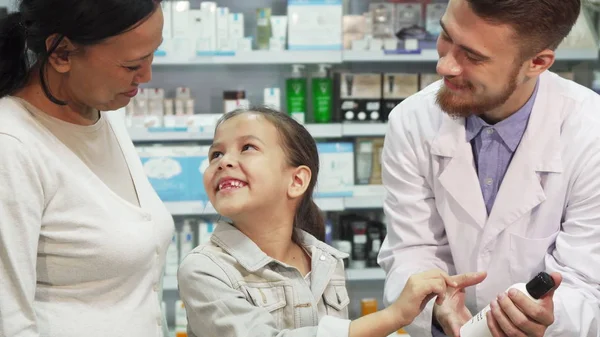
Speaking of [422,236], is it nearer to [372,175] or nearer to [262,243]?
[262,243]

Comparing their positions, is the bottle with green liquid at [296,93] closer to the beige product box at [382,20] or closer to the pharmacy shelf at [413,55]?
the pharmacy shelf at [413,55]

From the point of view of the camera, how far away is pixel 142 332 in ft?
4.76

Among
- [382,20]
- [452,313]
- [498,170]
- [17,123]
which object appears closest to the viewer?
[17,123]

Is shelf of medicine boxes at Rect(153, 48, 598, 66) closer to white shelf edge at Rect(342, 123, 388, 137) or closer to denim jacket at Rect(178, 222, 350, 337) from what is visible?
white shelf edge at Rect(342, 123, 388, 137)

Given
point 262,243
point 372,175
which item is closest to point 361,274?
point 372,175

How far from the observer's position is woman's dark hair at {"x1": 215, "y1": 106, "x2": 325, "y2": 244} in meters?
1.64

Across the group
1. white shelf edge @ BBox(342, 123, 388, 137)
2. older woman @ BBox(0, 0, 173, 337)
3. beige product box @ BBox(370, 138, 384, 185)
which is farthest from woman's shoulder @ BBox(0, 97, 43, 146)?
beige product box @ BBox(370, 138, 384, 185)

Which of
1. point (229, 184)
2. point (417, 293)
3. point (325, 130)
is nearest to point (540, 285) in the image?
point (417, 293)

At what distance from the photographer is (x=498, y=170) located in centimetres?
178

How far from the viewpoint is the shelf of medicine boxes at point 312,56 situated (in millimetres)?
3428

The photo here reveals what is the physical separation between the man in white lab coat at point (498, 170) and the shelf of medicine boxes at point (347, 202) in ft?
5.48

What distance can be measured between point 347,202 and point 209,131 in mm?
788

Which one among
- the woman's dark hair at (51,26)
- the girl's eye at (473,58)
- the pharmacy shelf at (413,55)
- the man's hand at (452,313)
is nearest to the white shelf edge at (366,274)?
the pharmacy shelf at (413,55)

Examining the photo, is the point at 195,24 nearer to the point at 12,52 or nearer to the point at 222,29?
the point at 222,29
